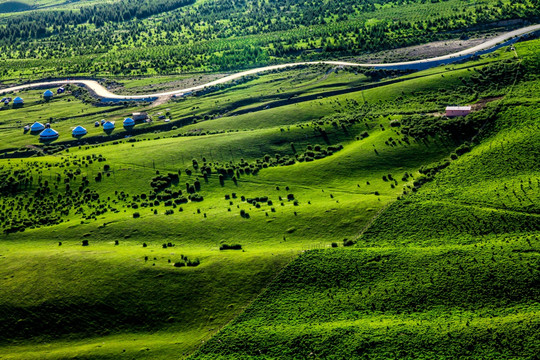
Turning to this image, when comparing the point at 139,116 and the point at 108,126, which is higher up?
the point at 139,116

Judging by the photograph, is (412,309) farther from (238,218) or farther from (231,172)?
(231,172)

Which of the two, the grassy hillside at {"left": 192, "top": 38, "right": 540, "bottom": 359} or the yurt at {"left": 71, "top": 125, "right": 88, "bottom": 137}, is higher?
the yurt at {"left": 71, "top": 125, "right": 88, "bottom": 137}

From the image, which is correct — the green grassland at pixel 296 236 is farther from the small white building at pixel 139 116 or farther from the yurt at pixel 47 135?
the small white building at pixel 139 116

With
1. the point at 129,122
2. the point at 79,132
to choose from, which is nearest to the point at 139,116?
the point at 129,122

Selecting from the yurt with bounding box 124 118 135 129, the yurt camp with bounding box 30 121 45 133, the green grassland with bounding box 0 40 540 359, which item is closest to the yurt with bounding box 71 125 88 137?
the green grassland with bounding box 0 40 540 359

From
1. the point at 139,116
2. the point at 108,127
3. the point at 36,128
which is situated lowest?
the point at 108,127

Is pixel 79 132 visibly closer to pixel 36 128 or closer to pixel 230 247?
pixel 36 128

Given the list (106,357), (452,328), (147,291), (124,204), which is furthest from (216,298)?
(124,204)

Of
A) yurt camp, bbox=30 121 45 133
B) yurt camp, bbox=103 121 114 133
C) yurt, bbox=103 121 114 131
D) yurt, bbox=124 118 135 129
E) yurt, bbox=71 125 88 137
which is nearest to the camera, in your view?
yurt, bbox=71 125 88 137

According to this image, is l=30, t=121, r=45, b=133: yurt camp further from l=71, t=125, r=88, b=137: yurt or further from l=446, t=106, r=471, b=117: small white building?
l=446, t=106, r=471, b=117: small white building
